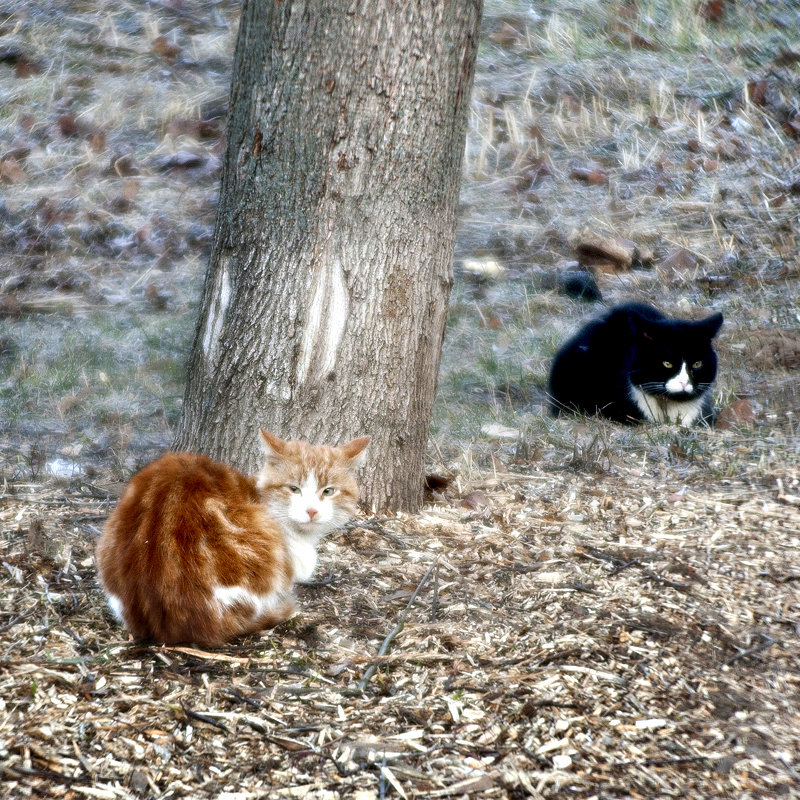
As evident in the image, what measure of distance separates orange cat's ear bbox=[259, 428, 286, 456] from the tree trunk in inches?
14.4

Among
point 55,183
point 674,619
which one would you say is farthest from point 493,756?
point 55,183

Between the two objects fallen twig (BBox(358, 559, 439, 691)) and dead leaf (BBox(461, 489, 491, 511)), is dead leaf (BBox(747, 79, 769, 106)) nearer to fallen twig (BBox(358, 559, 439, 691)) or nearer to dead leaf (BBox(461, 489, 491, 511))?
dead leaf (BBox(461, 489, 491, 511))

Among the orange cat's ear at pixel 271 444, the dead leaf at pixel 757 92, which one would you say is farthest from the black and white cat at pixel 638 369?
the dead leaf at pixel 757 92

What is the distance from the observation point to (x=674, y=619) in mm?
3238

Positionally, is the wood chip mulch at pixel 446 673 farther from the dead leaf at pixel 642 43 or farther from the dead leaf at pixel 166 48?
the dead leaf at pixel 642 43

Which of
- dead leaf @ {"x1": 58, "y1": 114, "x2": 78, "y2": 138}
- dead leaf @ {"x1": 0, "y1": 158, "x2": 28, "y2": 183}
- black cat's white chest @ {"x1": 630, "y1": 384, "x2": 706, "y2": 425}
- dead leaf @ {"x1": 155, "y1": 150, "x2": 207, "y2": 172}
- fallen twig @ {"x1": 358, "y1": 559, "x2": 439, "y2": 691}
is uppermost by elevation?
dead leaf @ {"x1": 58, "y1": 114, "x2": 78, "y2": 138}

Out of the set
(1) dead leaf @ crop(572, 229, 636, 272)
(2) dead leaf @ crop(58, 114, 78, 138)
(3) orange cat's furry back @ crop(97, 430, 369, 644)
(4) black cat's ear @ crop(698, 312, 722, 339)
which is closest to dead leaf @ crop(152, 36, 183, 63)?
(2) dead leaf @ crop(58, 114, 78, 138)

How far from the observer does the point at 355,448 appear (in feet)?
12.2

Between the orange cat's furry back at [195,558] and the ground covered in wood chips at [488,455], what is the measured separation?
0.10 metres

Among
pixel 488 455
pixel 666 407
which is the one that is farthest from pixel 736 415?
pixel 488 455

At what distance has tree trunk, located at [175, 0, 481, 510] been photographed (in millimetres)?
3713

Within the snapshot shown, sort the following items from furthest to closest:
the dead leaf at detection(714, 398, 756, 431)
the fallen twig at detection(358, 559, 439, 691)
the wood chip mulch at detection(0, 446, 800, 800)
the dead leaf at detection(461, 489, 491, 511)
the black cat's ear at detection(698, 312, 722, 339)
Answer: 1. the black cat's ear at detection(698, 312, 722, 339)
2. the dead leaf at detection(714, 398, 756, 431)
3. the dead leaf at detection(461, 489, 491, 511)
4. the fallen twig at detection(358, 559, 439, 691)
5. the wood chip mulch at detection(0, 446, 800, 800)

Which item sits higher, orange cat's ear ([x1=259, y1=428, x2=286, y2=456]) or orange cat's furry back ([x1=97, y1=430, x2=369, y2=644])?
orange cat's ear ([x1=259, y1=428, x2=286, y2=456])

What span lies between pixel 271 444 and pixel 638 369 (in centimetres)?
328
